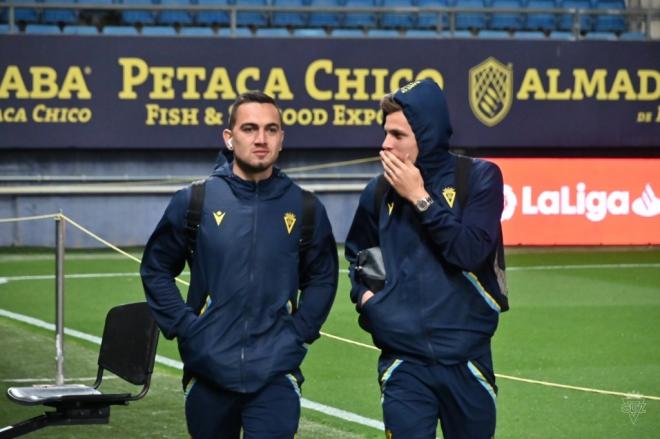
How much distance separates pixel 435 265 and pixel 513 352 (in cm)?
646

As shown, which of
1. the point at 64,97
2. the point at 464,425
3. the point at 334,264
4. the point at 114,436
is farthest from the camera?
the point at 64,97

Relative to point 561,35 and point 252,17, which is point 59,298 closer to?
point 252,17

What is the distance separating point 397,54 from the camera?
2011 cm

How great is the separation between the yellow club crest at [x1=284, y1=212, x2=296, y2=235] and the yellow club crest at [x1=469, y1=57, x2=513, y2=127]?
611 inches

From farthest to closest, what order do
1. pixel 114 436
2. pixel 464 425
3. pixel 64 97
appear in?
pixel 64 97, pixel 114 436, pixel 464 425

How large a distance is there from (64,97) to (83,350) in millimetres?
8793

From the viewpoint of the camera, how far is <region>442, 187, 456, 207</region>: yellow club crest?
4977 mm

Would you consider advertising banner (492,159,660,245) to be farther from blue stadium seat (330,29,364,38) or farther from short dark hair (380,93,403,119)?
short dark hair (380,93,403,119)

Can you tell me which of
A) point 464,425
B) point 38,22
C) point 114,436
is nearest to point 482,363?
point 464,425

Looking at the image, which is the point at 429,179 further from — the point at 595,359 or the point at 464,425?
the point at 595,359

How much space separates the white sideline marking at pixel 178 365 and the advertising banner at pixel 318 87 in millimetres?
6354

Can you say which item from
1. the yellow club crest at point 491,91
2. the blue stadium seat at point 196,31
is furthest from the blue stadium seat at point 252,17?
the yellow club crest at point 491,91

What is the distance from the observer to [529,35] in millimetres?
21266

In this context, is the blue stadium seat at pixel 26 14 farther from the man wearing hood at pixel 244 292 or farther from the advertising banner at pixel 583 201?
the man wearing hood at pixel 244 292
